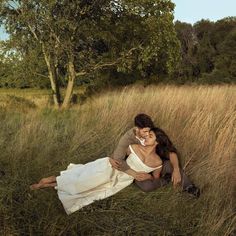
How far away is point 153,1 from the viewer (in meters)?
18.7

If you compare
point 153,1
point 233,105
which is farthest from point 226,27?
point 233,105

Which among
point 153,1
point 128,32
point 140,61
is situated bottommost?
point 140,61

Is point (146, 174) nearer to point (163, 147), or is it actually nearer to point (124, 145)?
point (163, 147)

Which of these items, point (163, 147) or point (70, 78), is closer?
point (163, 147)

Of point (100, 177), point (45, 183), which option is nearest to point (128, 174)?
point (100, 177)

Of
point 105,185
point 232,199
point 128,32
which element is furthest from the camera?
point 128,32

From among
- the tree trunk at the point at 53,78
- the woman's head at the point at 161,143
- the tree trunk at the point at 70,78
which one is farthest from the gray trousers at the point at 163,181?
the tree trunk at the point at 53,78

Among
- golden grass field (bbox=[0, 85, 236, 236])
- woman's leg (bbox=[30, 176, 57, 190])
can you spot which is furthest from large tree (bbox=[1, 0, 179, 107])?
woman's leg (bbox=[30, 176, 57, 190])

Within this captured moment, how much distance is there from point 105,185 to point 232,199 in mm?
1292

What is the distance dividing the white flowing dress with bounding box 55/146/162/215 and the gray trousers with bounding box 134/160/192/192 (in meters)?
0.12

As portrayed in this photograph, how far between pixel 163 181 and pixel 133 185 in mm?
327

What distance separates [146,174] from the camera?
500 centimetres

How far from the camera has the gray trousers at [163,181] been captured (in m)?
4.88

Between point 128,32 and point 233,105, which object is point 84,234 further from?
point 128,32
